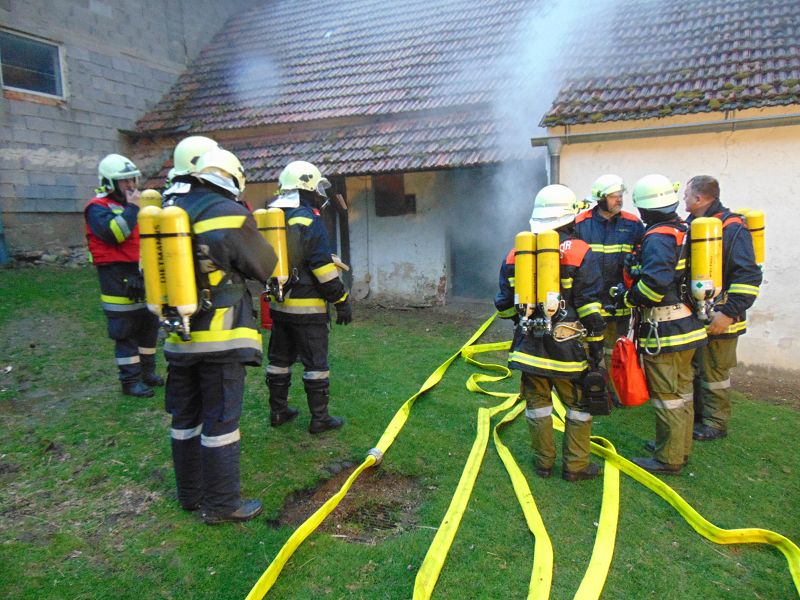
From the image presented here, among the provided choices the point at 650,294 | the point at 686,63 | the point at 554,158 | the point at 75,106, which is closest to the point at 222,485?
the point at 650,294

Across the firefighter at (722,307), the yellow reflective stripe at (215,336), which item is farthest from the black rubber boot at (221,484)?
the firefighter at (722,307)

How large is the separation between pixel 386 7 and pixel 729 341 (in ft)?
34.7

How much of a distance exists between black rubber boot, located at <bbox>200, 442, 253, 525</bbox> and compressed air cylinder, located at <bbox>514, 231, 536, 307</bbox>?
194 cm

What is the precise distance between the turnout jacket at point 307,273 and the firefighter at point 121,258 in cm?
151

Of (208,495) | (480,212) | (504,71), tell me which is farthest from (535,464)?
(504,71)

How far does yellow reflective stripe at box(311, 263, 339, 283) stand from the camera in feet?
12.9

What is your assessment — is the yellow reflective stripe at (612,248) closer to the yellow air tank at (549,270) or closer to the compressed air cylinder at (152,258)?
the yellow air tank at (549,270)

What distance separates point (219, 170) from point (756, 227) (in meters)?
4.06

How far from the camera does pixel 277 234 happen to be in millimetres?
3633

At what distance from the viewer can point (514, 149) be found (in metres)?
7.58

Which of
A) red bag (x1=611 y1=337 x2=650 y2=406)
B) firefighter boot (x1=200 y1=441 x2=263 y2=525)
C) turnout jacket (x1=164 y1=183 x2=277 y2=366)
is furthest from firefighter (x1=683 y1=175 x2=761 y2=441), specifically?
firefighter boot (x1=200 y1=441 x2=263 y2=525)

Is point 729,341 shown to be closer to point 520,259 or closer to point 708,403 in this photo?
point 708,403

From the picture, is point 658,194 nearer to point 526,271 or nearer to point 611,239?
point 611,239

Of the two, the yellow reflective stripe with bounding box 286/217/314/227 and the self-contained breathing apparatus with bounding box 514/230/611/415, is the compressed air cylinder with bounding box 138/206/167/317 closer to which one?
the yellow reflective stripe with bounding box 286/217/314/227
